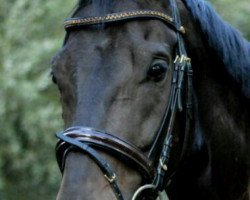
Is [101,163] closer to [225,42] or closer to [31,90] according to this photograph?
[225,42]

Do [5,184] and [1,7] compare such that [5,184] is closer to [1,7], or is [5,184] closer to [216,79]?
[1,7]

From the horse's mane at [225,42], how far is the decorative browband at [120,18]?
0.19 meters

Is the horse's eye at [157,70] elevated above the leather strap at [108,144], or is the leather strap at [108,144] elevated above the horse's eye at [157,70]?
the horse's eye at [157,70]

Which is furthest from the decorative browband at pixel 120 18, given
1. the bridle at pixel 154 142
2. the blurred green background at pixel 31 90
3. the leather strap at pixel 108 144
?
the blurred green background at pixel 31 90

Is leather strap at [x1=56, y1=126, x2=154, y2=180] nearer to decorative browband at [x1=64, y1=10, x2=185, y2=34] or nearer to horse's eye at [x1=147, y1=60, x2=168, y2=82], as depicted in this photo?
horse's eye at [x1=147, y1=60, x2=168, y2=82]

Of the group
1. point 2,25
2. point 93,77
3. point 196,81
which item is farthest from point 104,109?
point 2,25

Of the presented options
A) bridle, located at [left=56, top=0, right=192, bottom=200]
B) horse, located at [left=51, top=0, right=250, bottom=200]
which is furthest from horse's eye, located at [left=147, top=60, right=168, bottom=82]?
bridle, located at [left=56, top=0, right=192, bottom=200]

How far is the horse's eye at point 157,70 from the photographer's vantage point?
3.65 metres

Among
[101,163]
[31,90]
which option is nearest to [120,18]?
[101,163]

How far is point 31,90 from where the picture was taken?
7.55 m

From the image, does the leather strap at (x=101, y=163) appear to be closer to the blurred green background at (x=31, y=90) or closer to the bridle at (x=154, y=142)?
the bridle at (x=154, y=142)

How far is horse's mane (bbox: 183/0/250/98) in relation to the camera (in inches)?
158

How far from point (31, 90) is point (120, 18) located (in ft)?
12.8

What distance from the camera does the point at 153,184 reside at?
3.66 m
